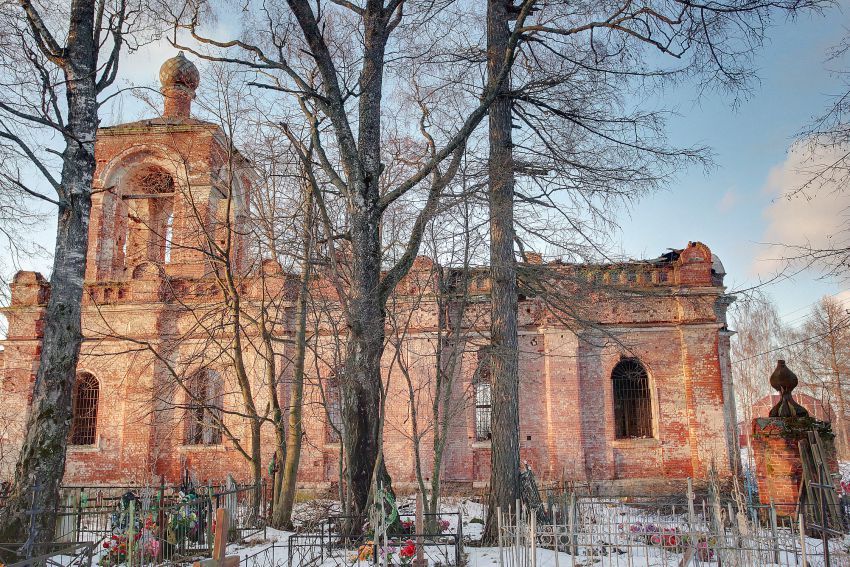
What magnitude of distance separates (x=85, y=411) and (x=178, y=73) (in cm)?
1040

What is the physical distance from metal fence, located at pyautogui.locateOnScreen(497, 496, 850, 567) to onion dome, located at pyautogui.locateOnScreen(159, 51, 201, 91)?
52.2 ft

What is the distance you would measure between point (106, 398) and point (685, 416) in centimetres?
1629

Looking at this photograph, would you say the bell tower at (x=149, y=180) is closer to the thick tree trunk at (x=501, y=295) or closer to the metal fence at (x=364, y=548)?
the thick tree trunk at (x=501, y=295)

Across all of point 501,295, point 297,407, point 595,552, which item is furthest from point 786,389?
point 297,407

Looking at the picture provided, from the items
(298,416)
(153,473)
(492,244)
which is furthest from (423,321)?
(153,473)

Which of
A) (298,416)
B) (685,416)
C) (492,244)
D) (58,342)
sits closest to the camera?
(58,342)

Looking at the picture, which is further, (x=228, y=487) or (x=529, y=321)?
(x=529, y=321)

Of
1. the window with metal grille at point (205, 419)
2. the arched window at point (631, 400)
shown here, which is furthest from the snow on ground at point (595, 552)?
the window with metal grille at point (205, 419)

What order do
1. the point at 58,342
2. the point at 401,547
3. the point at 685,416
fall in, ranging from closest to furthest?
the point at 58,342, the point at 401,547, the point at 685,416

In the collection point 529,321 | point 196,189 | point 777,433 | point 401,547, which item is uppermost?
point 196,189

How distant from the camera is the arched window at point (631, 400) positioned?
1928 cm

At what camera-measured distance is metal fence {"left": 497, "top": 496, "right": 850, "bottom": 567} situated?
25.9ft

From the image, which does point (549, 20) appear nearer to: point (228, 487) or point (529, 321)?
point (529, 321)

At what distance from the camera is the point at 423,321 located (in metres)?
19.5
